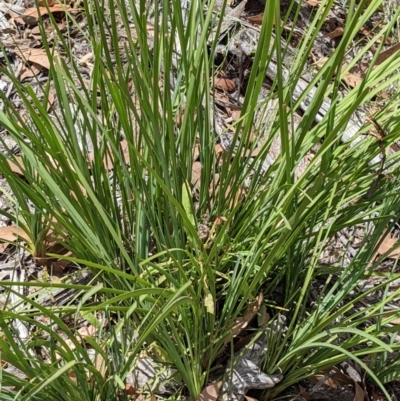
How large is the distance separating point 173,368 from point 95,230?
33cm

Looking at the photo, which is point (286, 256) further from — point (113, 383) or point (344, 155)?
point (113, 383)

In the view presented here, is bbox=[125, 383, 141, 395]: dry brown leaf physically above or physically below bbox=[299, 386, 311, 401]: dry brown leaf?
below

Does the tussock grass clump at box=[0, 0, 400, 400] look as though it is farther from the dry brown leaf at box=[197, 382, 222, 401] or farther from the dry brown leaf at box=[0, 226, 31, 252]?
the dry brown leaf at box=[0, 226, 31, 252]

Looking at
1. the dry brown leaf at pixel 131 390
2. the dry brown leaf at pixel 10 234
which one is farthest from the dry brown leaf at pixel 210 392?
the dry brown leaf at pixel 10 234

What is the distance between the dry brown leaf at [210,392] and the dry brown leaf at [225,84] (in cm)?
113

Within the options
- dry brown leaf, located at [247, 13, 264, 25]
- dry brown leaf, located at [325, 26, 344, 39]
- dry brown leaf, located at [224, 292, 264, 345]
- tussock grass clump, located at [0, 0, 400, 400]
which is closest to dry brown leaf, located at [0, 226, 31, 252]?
tussock grass clump, located at [0, 0, 400, 400]

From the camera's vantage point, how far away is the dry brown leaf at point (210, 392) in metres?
1.15

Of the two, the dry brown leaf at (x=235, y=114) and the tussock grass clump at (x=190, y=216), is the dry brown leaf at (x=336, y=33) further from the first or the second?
the tussock grass clump at (x=190, y=216)

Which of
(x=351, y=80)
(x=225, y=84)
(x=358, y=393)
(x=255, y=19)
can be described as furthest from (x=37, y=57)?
(x=358, y=393)

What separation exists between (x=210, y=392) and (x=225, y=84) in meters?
1.16

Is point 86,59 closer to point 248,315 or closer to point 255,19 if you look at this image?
point 255,19

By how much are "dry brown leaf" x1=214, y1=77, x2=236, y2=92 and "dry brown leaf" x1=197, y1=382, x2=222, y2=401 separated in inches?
44.4

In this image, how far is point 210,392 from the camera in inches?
45.3

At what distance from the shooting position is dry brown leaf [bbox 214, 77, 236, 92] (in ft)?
6.53
